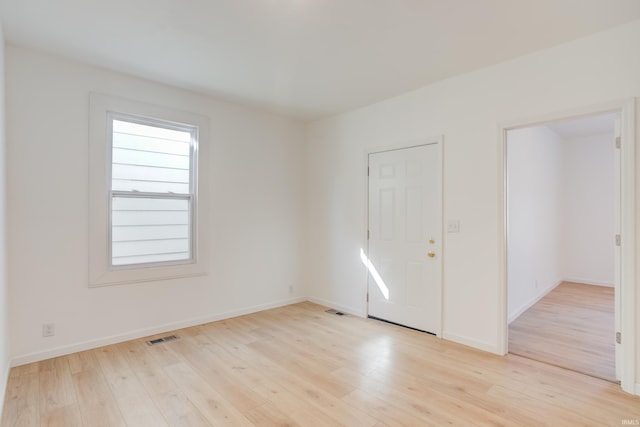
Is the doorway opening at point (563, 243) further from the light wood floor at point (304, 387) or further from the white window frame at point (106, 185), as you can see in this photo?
the white window frame at point (106, 185)

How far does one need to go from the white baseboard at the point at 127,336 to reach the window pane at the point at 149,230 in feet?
2.40

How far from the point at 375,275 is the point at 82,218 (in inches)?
127

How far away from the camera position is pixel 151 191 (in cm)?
355

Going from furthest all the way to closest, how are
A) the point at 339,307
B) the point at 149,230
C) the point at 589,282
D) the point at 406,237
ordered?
1. the point at 589,282
2. the point at 339,307
3. the point at 406,237
4. the point at 149,230

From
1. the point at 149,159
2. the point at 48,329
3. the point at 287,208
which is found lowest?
the point at 48,329

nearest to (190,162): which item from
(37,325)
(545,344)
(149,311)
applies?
(149,311)

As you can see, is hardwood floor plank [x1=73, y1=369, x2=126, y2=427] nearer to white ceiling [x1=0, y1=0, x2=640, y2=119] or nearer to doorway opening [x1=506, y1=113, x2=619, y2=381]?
white ceiling [x1=0, y1=0, x2=640, y2=119]

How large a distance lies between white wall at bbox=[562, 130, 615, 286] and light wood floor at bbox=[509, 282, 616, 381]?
1.03 metres

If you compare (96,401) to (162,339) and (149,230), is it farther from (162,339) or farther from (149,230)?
(149,230)

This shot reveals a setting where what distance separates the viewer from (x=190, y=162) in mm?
3865

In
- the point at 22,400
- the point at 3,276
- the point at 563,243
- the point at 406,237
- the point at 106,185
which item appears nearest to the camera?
the point at 22,400

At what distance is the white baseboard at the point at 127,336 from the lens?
2.85 meters

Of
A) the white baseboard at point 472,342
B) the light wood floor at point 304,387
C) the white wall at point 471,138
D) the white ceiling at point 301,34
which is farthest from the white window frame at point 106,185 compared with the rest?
the white baseboard at point 472,342

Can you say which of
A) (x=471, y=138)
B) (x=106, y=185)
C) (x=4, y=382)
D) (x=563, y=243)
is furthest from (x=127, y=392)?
(x=563, y=243)
